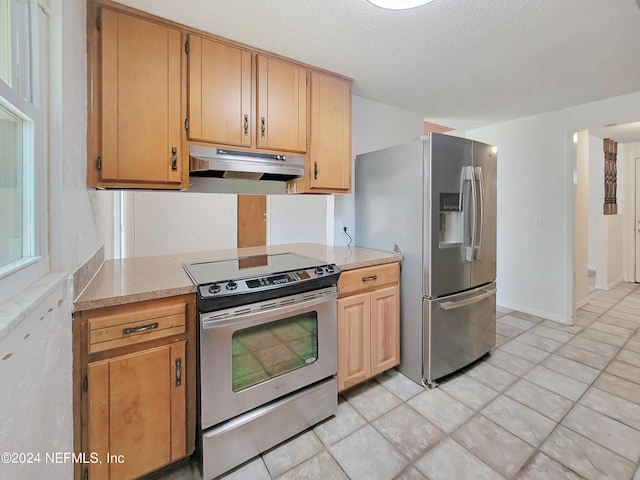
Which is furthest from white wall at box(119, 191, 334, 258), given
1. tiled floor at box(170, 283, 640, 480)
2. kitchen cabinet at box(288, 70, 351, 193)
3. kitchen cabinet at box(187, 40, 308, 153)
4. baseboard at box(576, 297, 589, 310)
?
baseboard at box(576, 297, 589, 310)

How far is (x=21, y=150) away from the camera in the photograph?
87 cm

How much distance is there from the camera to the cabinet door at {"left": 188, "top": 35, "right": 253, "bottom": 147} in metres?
1.68

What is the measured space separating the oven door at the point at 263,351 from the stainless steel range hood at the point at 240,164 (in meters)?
0.86

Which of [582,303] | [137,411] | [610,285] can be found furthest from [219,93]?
[610,285]

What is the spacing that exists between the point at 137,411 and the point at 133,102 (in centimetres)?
149

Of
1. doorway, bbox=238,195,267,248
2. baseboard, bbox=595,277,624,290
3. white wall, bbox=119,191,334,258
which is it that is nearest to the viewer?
white wall, bbox=119,191,334,258

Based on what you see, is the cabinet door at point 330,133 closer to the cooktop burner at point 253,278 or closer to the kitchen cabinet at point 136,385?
the cooktop burner at point 253,278

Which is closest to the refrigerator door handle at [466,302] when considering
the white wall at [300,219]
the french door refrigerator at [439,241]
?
the french door refrigerator at [439,241]

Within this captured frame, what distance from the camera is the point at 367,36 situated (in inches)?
67.8

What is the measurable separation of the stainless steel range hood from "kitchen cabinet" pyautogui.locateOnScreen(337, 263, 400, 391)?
0.84 metres

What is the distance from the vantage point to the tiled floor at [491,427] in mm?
1382

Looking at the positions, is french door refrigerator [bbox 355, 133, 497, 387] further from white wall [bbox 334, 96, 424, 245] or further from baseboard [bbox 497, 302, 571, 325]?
baseboard [bbox 497, 302, 571, 325]

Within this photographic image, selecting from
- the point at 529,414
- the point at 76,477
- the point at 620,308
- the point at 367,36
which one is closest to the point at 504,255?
the point at 620,308

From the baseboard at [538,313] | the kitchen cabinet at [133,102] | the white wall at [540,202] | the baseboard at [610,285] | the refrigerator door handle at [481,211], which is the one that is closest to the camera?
the kitchen cabinet at [133,102]
